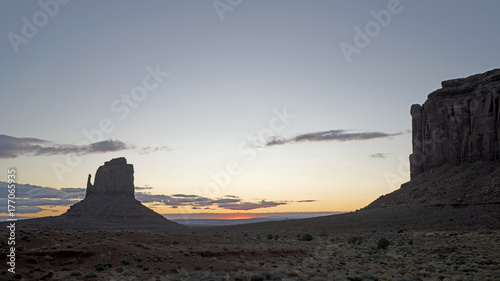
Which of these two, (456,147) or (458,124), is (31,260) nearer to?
(456,147)

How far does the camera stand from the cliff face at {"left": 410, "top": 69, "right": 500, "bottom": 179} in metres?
78.6

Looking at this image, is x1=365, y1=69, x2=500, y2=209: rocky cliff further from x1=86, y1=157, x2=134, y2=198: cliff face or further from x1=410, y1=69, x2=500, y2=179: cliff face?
x1=86, y1=157, x2=134, y2=198: cliff face

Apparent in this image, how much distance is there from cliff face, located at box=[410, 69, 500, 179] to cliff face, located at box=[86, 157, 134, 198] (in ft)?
386

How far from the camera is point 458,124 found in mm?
86188

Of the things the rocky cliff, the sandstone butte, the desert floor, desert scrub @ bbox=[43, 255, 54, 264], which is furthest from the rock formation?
desert scrub @ bbox=[43, 255, 54, 264]

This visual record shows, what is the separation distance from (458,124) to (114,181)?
5268 inches

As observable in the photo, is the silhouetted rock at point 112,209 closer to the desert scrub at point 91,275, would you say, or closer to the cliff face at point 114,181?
the cliff face at point 114,181

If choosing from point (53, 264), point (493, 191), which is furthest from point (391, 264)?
point (493, 191)

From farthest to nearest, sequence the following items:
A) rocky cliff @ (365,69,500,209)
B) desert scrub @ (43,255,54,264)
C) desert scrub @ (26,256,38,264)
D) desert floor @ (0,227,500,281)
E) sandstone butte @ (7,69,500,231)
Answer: rocky cliff @ (365,69,500,209) < sandstone butte @ (7,69,500,231) < desert scrub @ (43,255,54,264) < desert scrub @ (26,256,38,264) < desert floor @ (0,227,500,281)

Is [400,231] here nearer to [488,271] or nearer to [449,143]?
[488,271]

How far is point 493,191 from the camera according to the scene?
6406 centimetres

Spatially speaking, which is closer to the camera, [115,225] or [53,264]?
[53,264]

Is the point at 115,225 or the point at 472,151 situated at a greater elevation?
the point at 472,151

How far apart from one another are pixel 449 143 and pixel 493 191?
24.7 m
